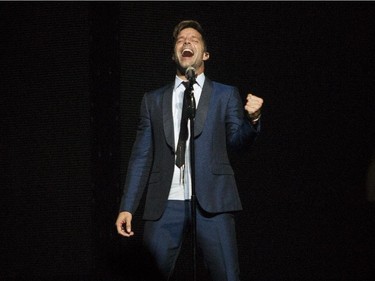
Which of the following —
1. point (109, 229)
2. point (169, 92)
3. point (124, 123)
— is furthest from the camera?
point (124, 123)

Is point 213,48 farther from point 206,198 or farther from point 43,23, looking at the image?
point 206,198

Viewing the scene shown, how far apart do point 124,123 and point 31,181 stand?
731mm

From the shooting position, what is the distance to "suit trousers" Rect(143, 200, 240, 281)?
221 centimetres

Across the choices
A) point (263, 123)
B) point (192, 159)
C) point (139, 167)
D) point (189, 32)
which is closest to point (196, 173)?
point (192, 159)

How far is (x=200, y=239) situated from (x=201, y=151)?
0.36 m

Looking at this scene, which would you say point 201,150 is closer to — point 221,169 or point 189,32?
point 221,169

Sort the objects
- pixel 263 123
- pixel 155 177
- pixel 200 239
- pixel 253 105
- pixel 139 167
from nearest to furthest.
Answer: pixel 253 105 → pixel 200 239 → pixel 155 177 → pixel 139 167 → pixel 263 123

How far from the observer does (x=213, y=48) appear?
3.69 metres

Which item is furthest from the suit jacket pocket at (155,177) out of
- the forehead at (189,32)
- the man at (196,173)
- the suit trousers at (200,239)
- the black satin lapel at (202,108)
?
the forehead at (189,32)

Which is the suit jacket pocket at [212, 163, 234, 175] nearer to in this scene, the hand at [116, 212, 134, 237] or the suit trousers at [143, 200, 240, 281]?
the suit trousers at [143, 200, 240, 281]

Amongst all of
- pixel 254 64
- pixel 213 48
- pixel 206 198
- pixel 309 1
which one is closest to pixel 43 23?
pixel 213 48

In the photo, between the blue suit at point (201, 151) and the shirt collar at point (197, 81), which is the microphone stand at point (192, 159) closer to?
the blue suit at point (201, 151)

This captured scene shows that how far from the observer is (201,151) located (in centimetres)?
229

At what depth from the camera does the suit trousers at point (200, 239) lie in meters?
2.21
